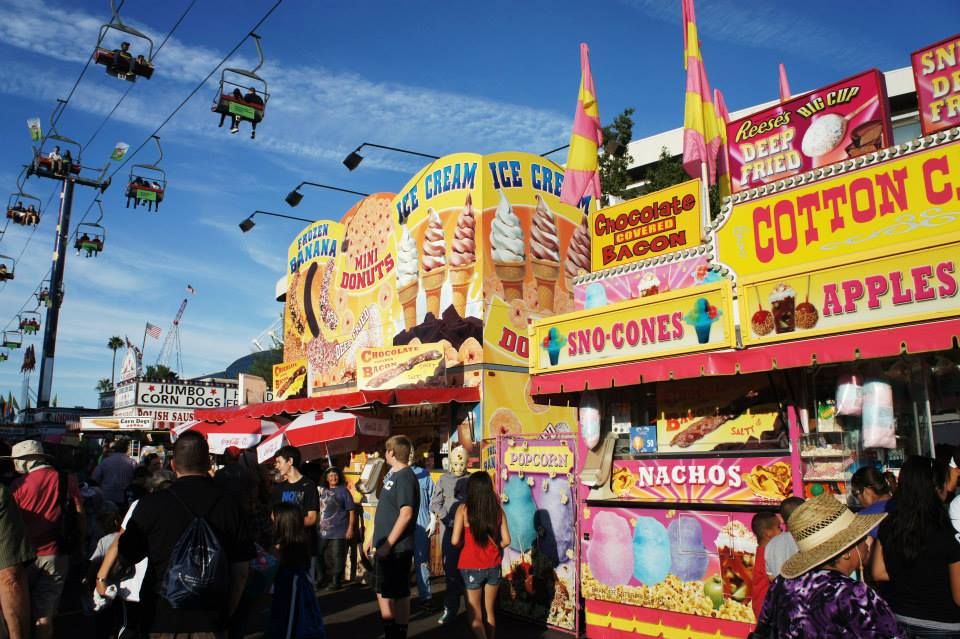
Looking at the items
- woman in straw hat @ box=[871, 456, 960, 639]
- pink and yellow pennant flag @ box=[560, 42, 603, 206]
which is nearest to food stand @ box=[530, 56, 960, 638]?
woman in straw hat @ box=[871, 456, 960, 639]

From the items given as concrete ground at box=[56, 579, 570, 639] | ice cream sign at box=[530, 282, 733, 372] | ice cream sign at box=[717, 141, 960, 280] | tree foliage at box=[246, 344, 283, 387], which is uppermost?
tree foliage at box=[246, 344, 283, 387]

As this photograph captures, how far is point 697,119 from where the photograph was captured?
389 inches

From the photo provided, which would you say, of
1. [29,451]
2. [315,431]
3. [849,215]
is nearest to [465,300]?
[315,431]

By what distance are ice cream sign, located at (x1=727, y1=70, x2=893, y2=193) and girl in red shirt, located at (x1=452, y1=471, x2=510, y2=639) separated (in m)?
4.82

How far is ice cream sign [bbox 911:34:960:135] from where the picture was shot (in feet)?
23.4

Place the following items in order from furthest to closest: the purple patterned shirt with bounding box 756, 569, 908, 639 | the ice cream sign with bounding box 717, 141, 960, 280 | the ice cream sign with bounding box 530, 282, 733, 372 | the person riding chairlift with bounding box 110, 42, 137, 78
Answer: the person riding chairlift with bounding box 110, 42, 137, 78 < the ice cream sign with bounding box 530, 282, 733, 372 < the ice cream sign with bounding box 717, 141, 960, 280 < the purple patterned shirt with bounding box 756, 569, 908, 639

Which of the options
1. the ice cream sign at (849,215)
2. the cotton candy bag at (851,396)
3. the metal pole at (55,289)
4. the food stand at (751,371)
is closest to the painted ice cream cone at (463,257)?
the food stand at (751,371)

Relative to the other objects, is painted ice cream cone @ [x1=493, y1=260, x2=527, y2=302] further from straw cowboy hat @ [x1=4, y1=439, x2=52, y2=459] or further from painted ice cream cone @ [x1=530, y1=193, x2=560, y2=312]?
straw cowboy hat @ [x1=4, y1=439, x2=52, y2=459]

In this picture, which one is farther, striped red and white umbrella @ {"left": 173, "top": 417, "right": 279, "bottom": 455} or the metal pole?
the metal pole

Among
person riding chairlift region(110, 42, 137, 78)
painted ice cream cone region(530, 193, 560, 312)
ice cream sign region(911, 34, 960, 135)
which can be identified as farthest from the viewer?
painted ice cream cone region(530, 193, 560, 312)

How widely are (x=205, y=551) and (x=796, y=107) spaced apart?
7.67 metres

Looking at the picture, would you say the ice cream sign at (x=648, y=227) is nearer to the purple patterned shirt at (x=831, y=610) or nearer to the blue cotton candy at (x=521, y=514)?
the blue cotton candy at (x=521, y=514)

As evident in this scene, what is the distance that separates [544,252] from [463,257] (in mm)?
1815

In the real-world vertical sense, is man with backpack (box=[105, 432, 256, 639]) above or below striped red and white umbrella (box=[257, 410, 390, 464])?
below
